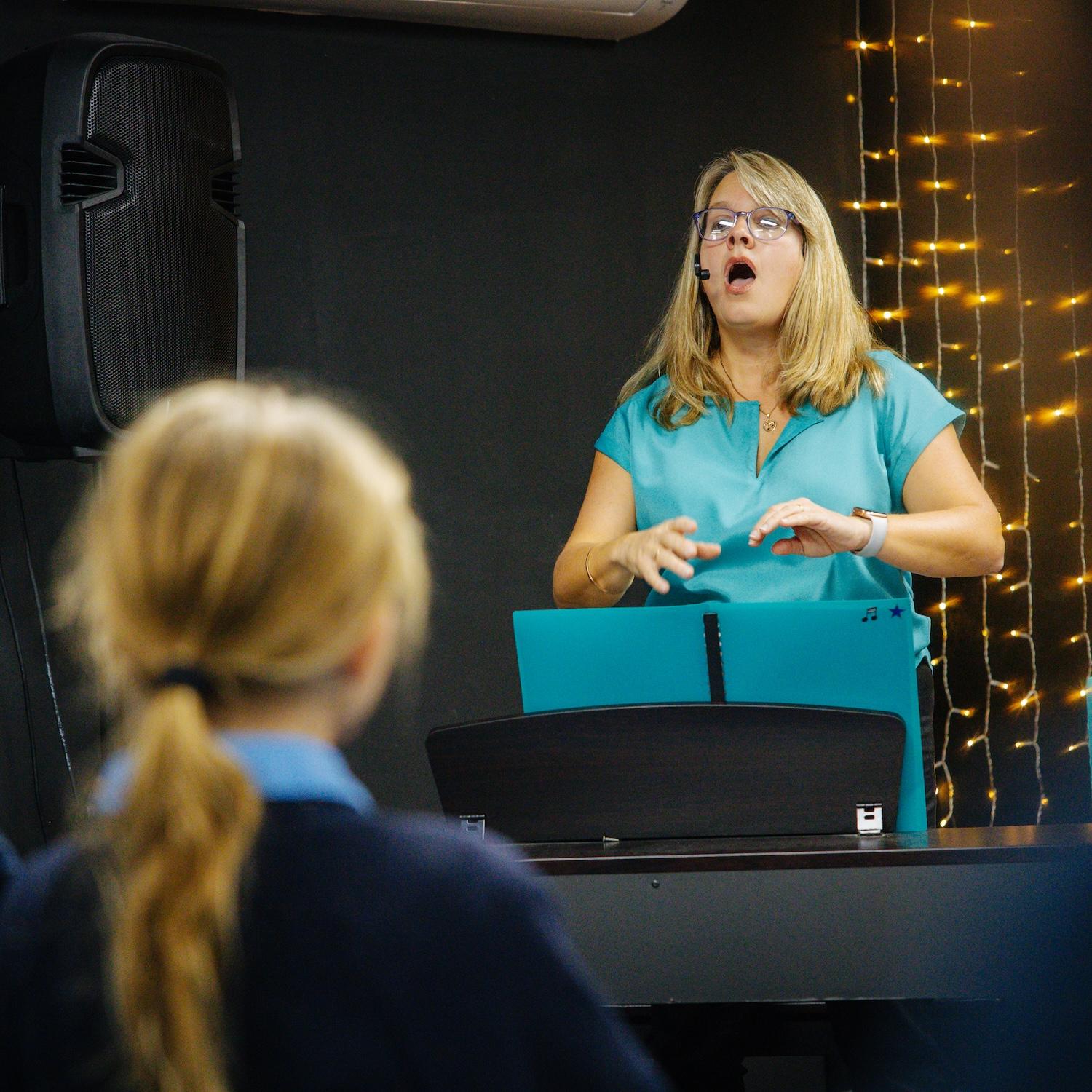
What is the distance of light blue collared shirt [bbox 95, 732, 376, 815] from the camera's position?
0.70 meters

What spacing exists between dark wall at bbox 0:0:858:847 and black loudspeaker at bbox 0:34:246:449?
0.58 metres

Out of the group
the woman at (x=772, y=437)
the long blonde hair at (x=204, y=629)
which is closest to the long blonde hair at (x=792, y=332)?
the woman at (x=772, y=437)

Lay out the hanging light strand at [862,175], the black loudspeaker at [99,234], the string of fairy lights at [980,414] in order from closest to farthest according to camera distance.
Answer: the black loudspeaker at [99,234] < the string of fairy lights at [980,414] < the hanging light strand at [862,175]

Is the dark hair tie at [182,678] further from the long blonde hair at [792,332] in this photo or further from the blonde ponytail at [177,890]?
the long blonde hair at [792,332]

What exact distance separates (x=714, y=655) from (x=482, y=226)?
196 centimetres

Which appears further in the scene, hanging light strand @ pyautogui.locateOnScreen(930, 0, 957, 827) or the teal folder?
hanging light strand @ pyautogui.locateOnScreen(930, 0, 957, 827)

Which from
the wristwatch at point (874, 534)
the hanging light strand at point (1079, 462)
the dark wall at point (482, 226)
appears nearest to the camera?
the wristwatch at point (874, 534)

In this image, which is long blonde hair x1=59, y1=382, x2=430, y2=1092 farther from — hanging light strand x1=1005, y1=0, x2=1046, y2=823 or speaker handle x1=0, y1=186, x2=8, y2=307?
hanging light strand x1=1005, y1=0, x2=1046, y2=823

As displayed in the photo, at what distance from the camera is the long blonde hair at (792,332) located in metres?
2.04

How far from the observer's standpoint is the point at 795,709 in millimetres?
1363

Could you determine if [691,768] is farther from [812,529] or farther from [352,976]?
[352,976]

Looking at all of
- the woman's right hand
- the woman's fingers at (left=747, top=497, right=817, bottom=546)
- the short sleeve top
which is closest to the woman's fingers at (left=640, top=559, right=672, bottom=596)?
the woman's right hand

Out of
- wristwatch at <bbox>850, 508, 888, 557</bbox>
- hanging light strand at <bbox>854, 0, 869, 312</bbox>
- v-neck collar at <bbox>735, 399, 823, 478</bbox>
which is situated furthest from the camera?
hanging light strand at <bbox>854, 0, 869, 312</bbox>

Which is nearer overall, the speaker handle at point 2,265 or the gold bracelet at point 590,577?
the gold bracelet at point 590,577
